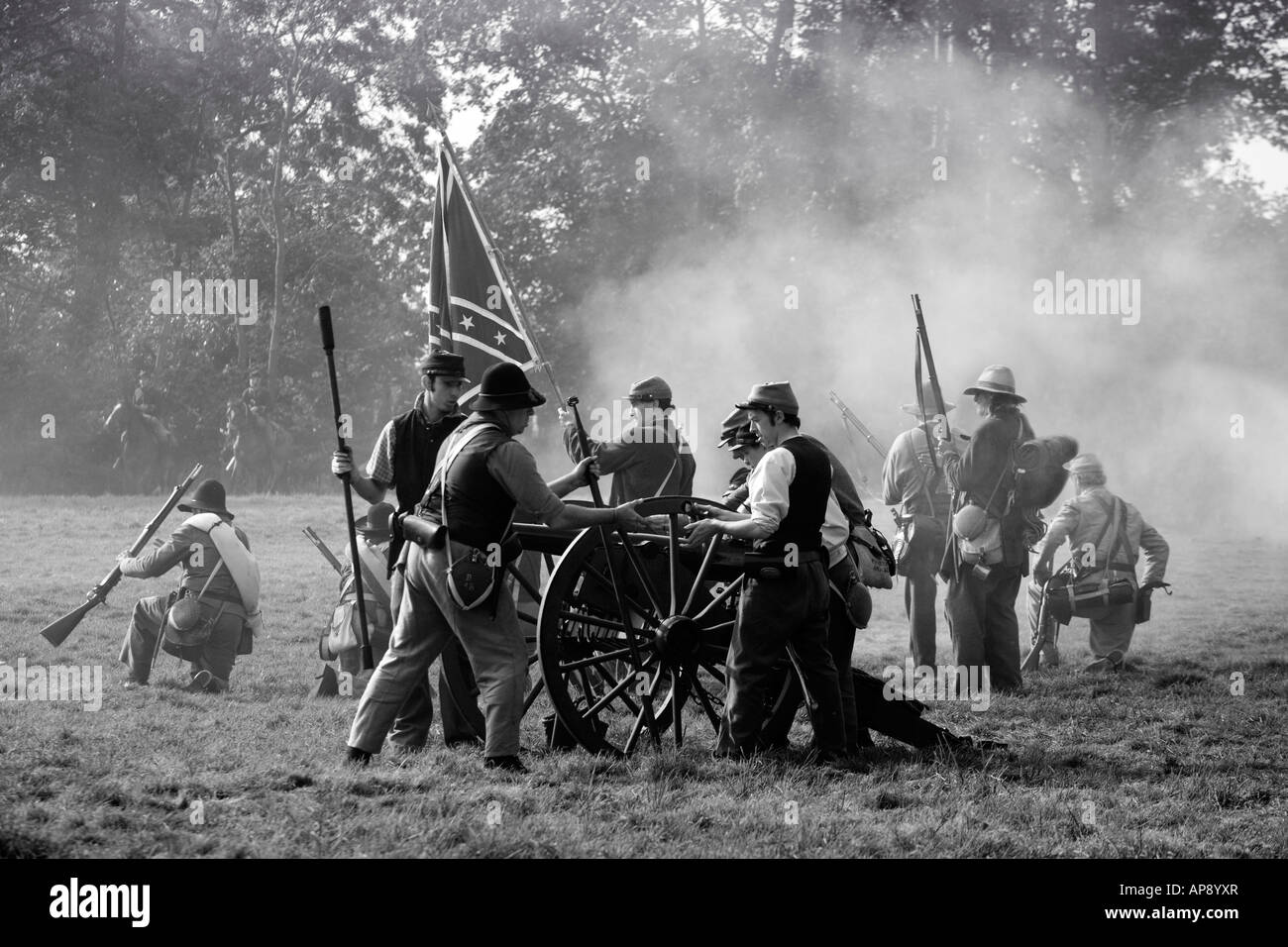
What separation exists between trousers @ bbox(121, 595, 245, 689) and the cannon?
274cm

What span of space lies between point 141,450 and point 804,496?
935 inches

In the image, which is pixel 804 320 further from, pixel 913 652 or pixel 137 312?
pixel 137 312

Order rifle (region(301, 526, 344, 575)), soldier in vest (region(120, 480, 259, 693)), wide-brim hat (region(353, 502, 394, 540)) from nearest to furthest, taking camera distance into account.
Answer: soldier in vest (region(120, 480, 259, 693)), wide-brim hat (region(353, 502, 394, 540)), rifle (region(301, 526, 344, 575))

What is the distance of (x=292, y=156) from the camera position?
31578mm

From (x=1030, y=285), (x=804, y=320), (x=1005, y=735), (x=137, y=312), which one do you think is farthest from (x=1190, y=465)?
(x=137, y=312)

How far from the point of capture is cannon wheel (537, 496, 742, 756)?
225 inches

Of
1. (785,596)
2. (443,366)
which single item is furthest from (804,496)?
(443,366)

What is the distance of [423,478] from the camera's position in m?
6.12

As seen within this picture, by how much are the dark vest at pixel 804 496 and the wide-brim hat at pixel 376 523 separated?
383 centimetres

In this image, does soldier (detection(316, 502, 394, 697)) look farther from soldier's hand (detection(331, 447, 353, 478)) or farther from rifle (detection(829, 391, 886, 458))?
rifle (detection(829, 391, 886, 458))

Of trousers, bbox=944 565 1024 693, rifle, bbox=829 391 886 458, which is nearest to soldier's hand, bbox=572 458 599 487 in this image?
trousers, bbox=944 565 1024 693

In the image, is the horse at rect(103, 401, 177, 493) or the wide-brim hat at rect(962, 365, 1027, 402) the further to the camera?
the horse at rect(103, 401, 177, 493)

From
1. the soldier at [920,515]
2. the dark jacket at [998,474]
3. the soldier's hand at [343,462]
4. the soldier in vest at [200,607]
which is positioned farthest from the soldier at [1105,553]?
the soldier's hand at [343,462]

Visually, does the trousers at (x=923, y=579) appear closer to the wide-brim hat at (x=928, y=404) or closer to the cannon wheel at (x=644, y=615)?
the wide-brim hat at (x=928, y=404)
